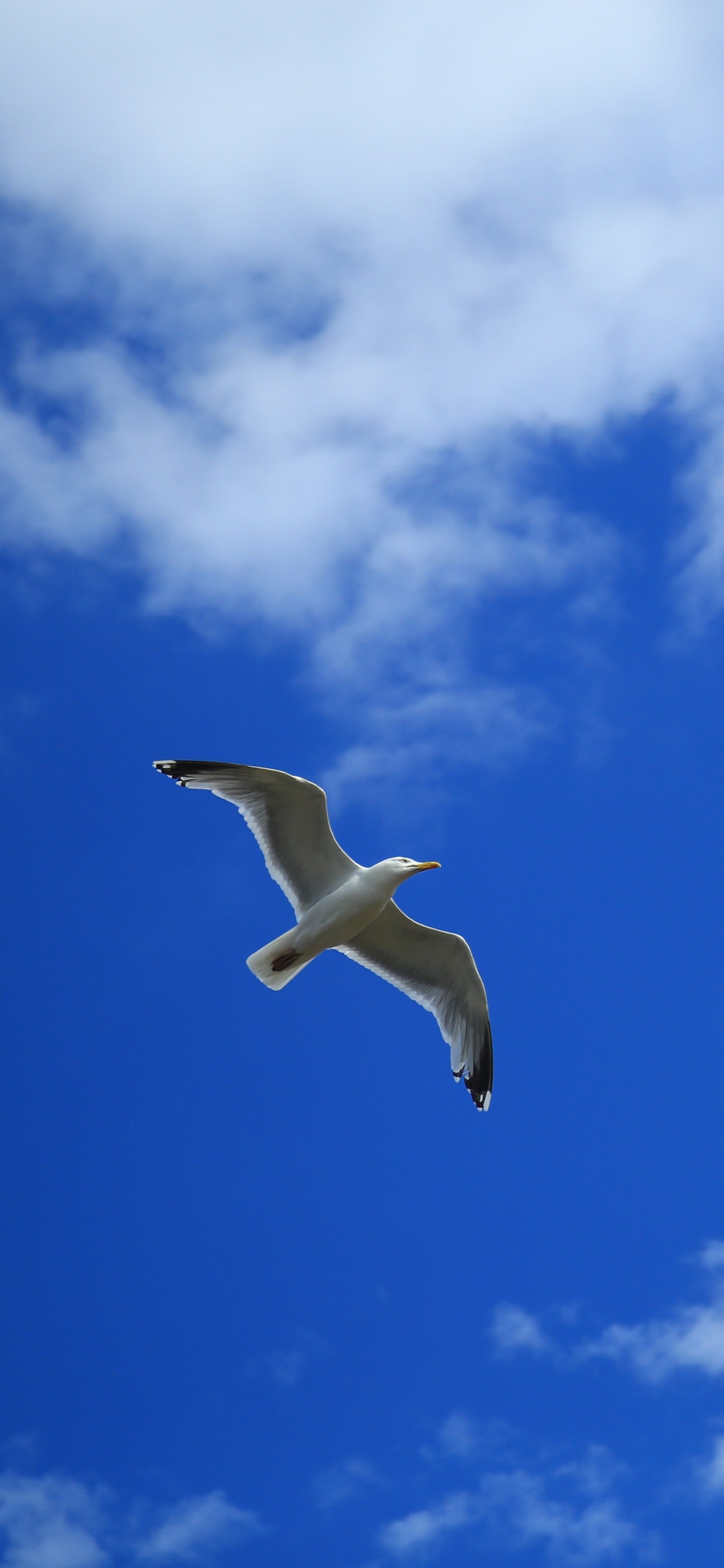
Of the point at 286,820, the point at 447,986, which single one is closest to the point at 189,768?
the point at 286,820

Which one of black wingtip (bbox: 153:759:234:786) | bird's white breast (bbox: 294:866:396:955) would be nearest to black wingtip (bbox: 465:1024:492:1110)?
bird's white breast (bbox: 294:866:396:955)

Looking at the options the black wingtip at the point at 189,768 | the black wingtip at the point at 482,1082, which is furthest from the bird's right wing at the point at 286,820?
the black wingtip at the point at 482,1082

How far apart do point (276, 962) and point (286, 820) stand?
37.3 inches

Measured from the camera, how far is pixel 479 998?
390 inches

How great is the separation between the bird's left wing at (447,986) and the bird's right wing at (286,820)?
59cm

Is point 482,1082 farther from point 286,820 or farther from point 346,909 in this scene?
point 286,820

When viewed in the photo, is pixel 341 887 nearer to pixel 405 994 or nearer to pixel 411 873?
pixel 411 873

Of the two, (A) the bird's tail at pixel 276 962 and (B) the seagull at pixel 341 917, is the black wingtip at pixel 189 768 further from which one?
(A) the bird's tail at pixel 276 962

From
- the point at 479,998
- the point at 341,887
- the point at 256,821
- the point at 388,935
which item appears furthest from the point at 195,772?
the point at 479,998

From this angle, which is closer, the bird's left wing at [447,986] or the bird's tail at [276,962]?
the bird's tail at [276,962]

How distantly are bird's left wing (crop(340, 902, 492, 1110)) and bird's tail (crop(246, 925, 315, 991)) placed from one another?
811mm

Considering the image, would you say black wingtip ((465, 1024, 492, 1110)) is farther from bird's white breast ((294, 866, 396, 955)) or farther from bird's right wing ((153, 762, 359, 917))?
bird's right wing ((153, 762, 359, 917))

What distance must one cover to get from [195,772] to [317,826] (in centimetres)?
89

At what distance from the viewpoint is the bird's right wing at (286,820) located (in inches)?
358
